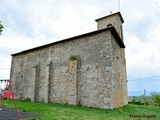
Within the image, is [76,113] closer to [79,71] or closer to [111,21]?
[79,71]

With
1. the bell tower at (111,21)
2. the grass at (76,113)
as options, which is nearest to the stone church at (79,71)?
the bell tower at (111,21)

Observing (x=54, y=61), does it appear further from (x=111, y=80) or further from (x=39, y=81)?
(x=111, y=80)

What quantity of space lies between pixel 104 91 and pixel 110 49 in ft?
10.6

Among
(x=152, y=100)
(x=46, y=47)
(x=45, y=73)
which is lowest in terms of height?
(x=152, y=100)

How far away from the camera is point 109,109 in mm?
10141

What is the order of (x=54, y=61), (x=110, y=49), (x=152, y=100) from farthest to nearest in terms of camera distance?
1. (x=152, y=100)
2. (x=54, y=61)
3. (x=110, y=49)

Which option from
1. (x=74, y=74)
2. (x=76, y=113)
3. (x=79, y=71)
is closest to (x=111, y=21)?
(x=79, y=71)

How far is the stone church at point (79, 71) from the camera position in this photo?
36.0 ft

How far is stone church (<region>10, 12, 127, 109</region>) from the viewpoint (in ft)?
36.0

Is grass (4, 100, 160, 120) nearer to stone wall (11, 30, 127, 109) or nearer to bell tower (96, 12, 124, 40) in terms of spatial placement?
stone wall (11, 30, 127, 109)

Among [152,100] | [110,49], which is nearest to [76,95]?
[110,49]

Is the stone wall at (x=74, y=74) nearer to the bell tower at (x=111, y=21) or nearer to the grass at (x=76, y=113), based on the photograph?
the grass at (x=76, y=113)

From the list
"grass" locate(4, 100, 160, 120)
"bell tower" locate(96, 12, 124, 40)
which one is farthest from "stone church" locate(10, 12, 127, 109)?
"grass" locate(4, 100, 160, 120)

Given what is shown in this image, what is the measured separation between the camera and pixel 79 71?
12.2m
